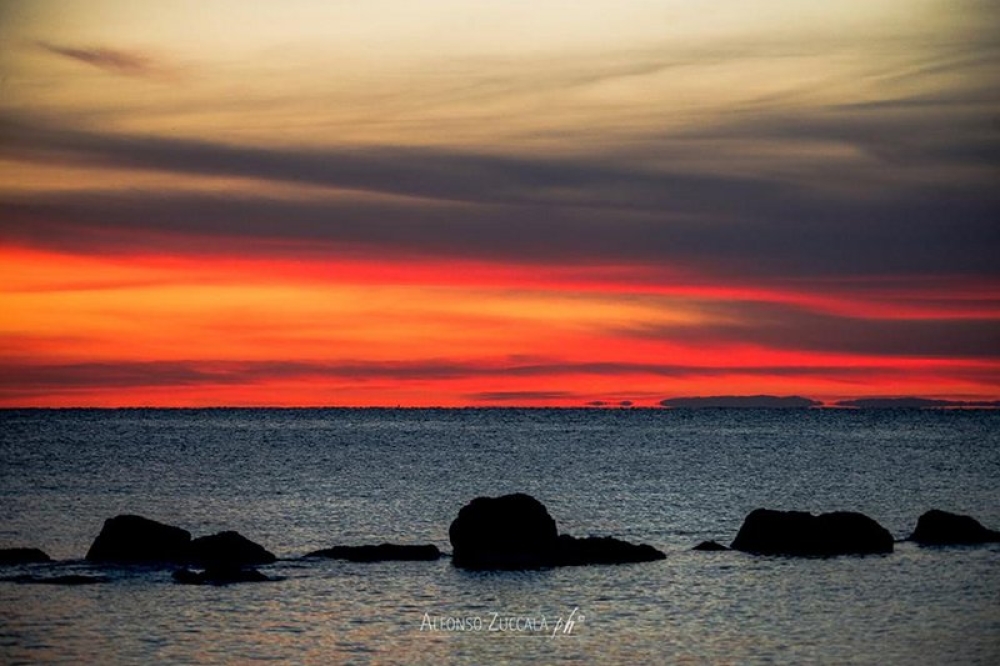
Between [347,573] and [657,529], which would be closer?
[347,573]

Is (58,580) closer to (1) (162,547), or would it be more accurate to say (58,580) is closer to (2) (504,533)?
(1) (162,547)

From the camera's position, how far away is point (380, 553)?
57219mm

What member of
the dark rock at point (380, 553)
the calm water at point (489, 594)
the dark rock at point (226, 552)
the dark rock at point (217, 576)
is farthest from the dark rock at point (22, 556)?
the dark rock at point (380, 553)

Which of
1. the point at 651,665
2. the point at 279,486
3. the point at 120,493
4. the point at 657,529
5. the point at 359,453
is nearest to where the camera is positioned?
the point at 651,665

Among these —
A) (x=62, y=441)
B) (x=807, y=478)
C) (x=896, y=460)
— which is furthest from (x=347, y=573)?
(x=62, y=441)

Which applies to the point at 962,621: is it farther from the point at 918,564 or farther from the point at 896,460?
the point at 896,460

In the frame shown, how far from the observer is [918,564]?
55.4 meters

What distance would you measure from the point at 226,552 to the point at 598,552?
50.0 ft

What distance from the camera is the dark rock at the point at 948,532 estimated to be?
61.6m

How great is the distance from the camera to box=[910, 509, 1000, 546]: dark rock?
61562 millimetres

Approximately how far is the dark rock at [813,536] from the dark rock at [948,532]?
2.74 metres

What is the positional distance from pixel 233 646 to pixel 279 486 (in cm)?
6236

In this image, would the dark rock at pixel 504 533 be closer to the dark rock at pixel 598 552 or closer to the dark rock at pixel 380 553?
the dark rock at pixel 598 552

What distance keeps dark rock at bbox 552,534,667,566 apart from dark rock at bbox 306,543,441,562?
560 cm
